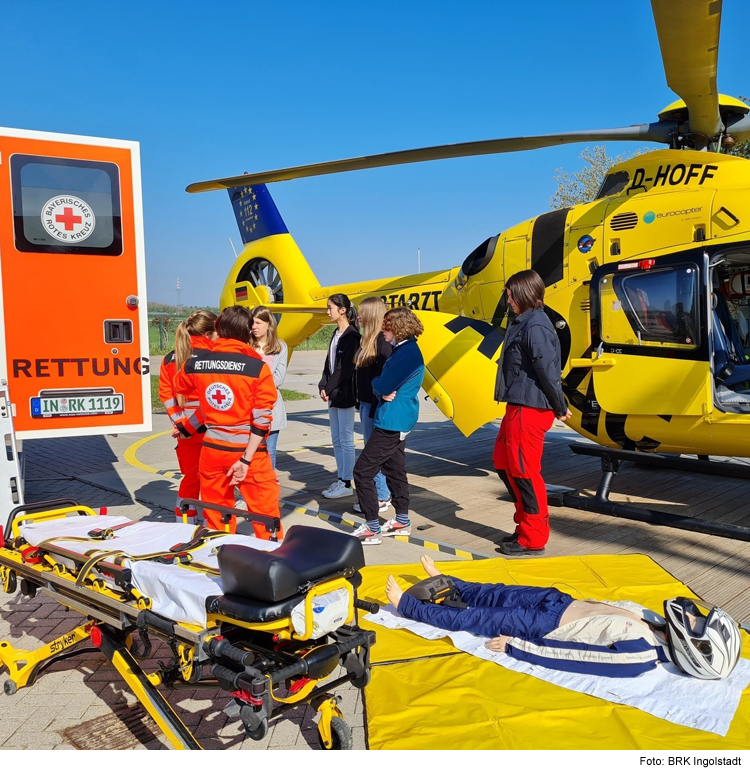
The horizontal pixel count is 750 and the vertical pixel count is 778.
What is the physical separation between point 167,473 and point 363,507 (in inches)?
141

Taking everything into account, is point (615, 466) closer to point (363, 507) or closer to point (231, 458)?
point (363, 507)

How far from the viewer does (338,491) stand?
693cm

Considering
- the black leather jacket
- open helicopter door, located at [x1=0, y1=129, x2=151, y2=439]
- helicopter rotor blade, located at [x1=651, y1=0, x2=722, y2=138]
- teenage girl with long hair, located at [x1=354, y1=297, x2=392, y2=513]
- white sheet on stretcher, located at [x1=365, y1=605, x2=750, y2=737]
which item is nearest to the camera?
white sheet on stretcher, located at [x1=365, y1=605, x2=750, y2=737]

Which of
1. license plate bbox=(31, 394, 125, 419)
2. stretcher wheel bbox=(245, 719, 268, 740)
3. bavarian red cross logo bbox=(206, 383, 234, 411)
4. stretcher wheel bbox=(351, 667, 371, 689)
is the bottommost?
stretcher wheel bbox=(351, 667, 371, 689)

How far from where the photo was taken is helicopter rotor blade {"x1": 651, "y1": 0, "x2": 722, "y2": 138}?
3.74m

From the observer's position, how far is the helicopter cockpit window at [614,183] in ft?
20.6

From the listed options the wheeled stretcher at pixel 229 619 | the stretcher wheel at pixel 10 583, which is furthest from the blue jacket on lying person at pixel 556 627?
the stretcher wheel at pixel 10 583

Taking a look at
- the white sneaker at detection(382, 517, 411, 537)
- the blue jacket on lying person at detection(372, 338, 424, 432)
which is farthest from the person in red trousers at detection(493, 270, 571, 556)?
the white sneaker at detection(382, 517, 411, 537)

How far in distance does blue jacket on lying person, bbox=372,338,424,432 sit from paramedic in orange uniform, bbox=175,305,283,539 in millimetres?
1289

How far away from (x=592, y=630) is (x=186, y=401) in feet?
10.5

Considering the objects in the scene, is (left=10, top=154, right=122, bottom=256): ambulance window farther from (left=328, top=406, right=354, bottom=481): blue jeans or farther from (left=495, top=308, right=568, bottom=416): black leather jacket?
(left=495, top=308, right=568, bottom=416): black leather jacket

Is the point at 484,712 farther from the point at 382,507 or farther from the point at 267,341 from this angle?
the point at 267,341

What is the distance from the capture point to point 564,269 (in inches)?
253
